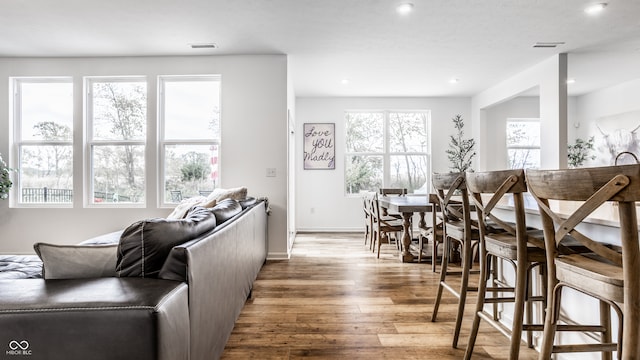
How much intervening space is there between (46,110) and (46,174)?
2.80ft

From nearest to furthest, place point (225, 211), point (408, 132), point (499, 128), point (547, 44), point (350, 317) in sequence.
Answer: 1. point (225, 211)
2. point (350, 317)
3. point (547, 44)
4. point (499, 128)
5. point (408, 132)

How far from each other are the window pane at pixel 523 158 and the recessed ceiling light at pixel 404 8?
4.49 metres

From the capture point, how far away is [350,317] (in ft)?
8.05

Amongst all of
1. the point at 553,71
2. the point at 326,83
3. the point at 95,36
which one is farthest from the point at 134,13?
the point at 553,71

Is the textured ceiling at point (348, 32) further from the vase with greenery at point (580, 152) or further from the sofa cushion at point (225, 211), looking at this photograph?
the sofa cushion at point (225, 211)

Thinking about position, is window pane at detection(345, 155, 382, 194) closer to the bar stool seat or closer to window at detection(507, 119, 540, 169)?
window at detection(507, 119, 540, 169)

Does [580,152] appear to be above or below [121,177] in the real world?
above

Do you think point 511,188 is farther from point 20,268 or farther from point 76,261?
point 20,268

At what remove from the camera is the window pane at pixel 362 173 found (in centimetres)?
659

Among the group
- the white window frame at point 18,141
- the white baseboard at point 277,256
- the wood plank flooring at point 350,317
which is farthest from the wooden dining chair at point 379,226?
the white window frame at point 18,141

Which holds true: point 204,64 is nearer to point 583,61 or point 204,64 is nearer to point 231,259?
point 231,259

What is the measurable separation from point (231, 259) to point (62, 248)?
0.87 m

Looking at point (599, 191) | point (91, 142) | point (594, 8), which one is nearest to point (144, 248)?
point (599, 191)

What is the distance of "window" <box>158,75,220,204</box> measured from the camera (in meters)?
4.41
